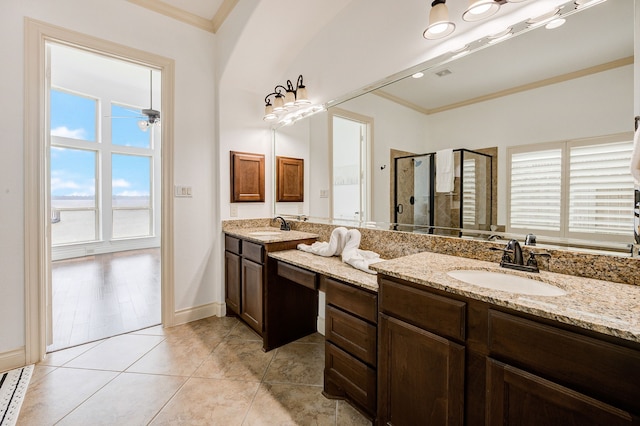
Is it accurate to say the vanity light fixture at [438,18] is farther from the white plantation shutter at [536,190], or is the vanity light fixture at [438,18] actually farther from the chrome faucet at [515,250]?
the chrome faucet at [515,250]

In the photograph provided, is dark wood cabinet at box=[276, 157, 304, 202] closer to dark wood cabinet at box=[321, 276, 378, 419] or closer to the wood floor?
dark wood cabinet at box=[321, 276, 378, 419]

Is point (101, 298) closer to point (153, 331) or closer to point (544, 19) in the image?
point (153, 331)

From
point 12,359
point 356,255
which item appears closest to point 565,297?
point 356,255

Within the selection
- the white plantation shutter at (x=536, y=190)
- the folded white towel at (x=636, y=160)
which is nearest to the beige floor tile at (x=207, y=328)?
the white plantation shutter at (x=536, y=190)

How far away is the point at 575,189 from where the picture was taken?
121cm

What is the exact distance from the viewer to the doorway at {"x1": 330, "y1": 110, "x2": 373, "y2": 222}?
2.13 meters

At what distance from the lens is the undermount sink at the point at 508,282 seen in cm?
113

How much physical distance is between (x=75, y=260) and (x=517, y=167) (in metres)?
6.90

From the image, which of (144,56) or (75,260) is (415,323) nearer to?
(144,56)

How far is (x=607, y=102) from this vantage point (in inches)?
44.9

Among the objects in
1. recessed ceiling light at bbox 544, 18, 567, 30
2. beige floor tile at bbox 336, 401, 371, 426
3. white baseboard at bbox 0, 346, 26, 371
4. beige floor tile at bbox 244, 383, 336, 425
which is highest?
recessed ceiling light at bbox 544, 18, 567, 30

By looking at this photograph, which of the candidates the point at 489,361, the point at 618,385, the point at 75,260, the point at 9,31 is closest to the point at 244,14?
the point at 9,31

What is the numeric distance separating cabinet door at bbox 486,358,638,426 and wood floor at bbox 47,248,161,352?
9.43 ft

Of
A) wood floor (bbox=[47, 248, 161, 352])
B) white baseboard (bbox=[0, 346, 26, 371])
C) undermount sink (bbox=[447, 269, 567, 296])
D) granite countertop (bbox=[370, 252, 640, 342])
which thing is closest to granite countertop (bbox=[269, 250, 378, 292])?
granite countertop (bbox=[370, 252, 640, 342])
